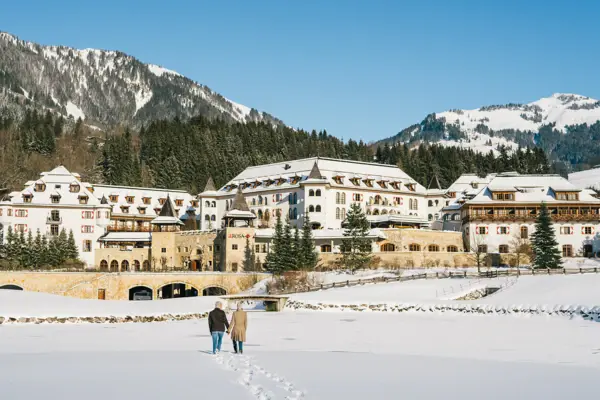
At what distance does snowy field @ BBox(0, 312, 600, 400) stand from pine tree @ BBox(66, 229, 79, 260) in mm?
53188

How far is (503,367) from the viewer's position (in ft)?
70.1

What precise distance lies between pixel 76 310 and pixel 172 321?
25.8ft

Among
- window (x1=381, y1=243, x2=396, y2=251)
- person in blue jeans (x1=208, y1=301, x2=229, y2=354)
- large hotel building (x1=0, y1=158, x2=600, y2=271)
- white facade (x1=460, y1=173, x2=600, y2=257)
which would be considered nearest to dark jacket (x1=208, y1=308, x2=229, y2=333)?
person in blue jeans (x1=208, y1=301, x2=229, y2=354)

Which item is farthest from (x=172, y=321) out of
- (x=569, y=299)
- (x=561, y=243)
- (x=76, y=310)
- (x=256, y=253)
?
(x=561, y=243)

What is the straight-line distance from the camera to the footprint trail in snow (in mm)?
15602

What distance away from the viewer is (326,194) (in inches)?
3863

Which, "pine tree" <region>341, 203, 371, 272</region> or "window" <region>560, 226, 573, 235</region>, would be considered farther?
"window" <region>560, 226, 573, 235</region>

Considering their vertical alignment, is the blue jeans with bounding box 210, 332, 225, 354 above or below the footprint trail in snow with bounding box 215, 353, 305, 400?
above

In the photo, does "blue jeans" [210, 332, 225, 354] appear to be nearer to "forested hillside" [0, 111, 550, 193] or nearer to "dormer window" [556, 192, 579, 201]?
"dormer window" [556, 192, 579, 201]

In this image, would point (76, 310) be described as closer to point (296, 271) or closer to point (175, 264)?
point (296, 271)

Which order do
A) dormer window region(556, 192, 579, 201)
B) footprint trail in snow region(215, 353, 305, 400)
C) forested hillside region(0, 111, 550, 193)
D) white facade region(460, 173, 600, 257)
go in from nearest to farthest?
footprint trail in snow region(215, 353, 305, 400) < white facade region(460, 173, 600, 257) < dormer window region(556, 192, 579, 201) < forested hillside region(0, 111, 550, 193)

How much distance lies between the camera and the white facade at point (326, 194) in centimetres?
9756

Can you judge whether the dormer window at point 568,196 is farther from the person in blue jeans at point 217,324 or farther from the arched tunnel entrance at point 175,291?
the person in blue jeans at point 217,324

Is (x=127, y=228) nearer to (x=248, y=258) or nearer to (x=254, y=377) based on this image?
(x=248, y=258)
